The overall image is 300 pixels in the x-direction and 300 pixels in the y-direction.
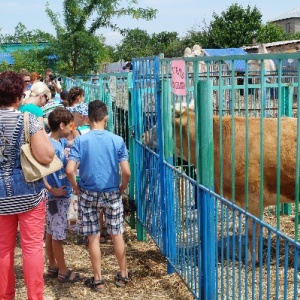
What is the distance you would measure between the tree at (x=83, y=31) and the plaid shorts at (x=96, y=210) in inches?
529

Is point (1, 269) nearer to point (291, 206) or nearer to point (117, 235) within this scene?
point (117, 235)

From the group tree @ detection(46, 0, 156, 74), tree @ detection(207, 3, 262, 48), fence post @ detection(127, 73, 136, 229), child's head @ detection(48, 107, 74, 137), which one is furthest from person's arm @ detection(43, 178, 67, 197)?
tree @ detection(207, 3, 262, 48)

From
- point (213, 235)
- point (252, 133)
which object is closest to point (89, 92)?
point (252, 133)

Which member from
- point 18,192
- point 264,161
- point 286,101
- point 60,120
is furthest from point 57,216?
point 286,101

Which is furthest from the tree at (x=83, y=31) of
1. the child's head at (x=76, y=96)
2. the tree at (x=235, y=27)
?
the tree at (x=235, y=27)

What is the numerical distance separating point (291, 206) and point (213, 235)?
3.60 meters

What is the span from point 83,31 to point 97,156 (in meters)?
14.1

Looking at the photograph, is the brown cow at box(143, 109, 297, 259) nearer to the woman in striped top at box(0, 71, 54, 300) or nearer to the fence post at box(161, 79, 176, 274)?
the fence post at box(161, 79, 176, 274)

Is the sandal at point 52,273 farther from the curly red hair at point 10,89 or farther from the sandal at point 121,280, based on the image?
the curly red hair at point 10,89

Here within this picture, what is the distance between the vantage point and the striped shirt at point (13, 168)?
3.72m

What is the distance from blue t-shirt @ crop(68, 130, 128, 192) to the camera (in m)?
4.48

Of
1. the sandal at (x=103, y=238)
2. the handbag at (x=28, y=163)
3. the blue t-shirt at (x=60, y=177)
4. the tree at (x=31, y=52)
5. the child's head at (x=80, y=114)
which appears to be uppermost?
the tree at (x=31, y=52)

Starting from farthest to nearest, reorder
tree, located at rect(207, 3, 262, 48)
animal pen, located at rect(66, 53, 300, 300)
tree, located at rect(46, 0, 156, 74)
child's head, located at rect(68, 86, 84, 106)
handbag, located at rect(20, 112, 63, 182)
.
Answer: tree, located at rect(207, 3, 262, 48) < tree, located at rect(46, 0, 156, 74) < child's head, located at rect(68, 86, 84, 106) < handbag, located at rect(20, 112, 63, 182) < animal pen, located at rect(66, 53, 300, 300)

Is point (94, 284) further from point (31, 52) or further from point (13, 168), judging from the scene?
point (31, 52)
